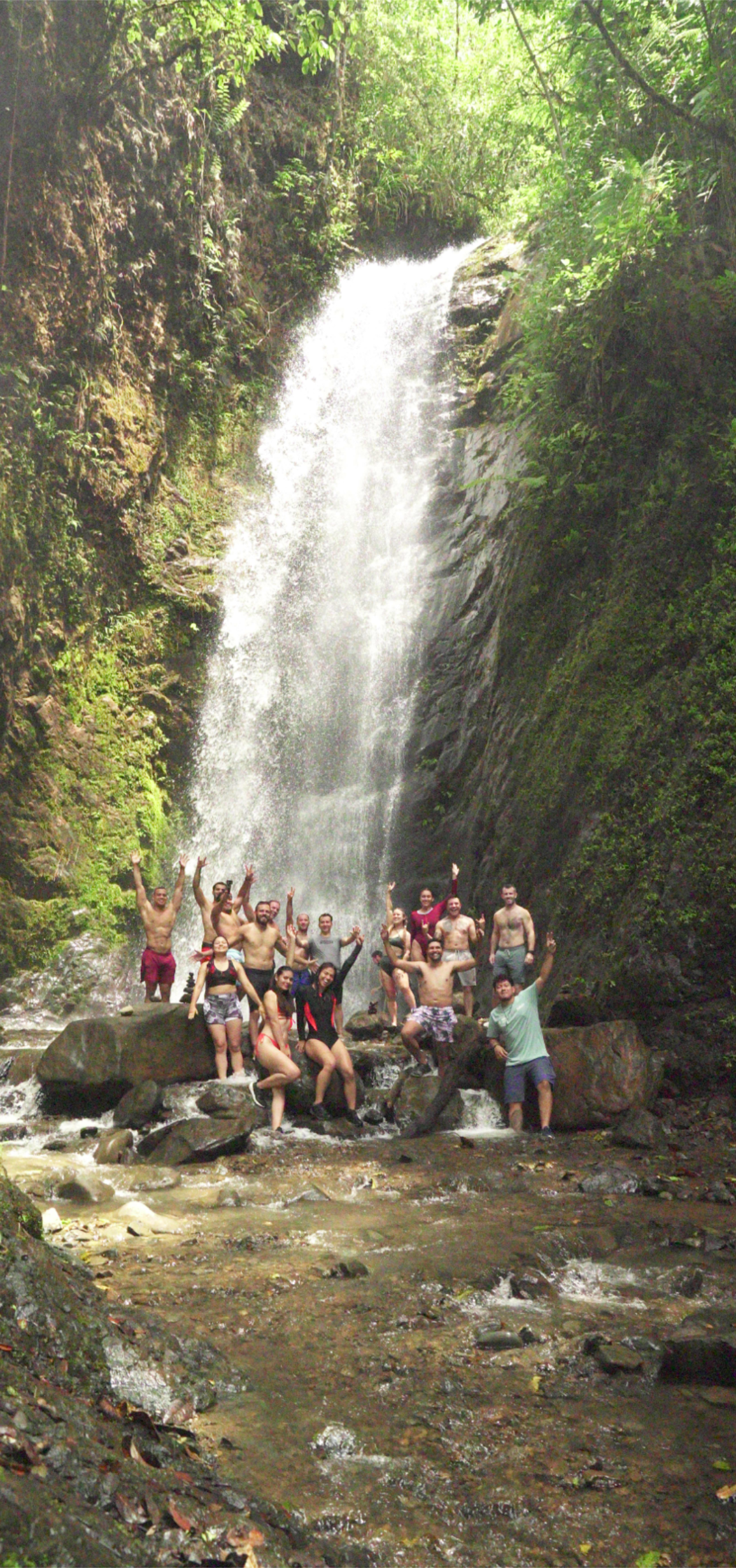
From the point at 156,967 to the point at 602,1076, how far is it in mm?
5819

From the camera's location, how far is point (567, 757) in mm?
12047

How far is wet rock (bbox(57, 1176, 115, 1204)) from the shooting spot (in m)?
7.12

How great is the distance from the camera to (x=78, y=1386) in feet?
9.59

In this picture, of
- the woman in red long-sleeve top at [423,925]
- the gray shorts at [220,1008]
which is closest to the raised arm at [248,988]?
the gray shorts at [220,1008]

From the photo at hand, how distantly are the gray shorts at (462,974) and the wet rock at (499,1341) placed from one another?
5.87 meters

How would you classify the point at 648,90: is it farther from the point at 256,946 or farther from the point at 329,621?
the point at 329,621

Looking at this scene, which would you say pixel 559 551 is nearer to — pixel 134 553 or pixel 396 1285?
pixel 134 553

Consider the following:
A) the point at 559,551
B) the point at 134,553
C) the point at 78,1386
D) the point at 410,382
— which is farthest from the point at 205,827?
the point at 78,1386

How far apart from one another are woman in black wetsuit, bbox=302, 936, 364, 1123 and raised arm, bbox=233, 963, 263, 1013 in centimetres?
69

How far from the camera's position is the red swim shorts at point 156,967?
12.3 m

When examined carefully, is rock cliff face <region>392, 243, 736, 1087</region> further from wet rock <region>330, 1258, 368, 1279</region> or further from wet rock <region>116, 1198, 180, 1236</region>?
wet rock <region>116, 1198, 180, 1236</region>

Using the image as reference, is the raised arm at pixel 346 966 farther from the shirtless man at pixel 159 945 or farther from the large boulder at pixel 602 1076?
the shirtless man at pixel 159 945

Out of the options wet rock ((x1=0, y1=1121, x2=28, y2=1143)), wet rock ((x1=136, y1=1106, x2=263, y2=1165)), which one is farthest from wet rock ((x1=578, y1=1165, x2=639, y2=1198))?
wet rock ((x1=0, y1=1121, x2=28, y2=1143))

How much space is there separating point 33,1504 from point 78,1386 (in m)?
0.89
